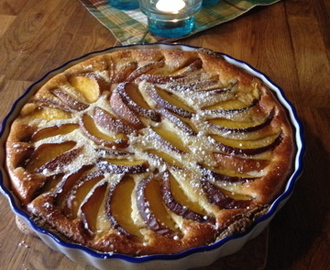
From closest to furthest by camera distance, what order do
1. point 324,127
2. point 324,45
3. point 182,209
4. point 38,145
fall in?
point 182,209 < point 38,145 < point 324,127 < point 324,45

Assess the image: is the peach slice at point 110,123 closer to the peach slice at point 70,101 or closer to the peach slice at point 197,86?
the peach slice at point 70,101

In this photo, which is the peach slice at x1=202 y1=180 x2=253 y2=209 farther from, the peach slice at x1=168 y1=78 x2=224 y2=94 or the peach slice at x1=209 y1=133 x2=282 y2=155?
the peach slice at x1=168 y1=78 x2=224 y2=94

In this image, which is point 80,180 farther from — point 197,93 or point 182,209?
point 197,93

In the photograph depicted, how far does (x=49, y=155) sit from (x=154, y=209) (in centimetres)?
34

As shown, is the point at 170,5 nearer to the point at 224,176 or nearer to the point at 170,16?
the point at 170,16

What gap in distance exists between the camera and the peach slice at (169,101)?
3.73 ft

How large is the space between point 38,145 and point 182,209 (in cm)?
43

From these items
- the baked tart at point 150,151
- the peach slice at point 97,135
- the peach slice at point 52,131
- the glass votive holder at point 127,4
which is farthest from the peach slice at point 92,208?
→ the glass votive holder at point 127,4

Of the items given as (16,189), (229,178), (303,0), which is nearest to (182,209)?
(229,178)

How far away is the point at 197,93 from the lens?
1.20 meters

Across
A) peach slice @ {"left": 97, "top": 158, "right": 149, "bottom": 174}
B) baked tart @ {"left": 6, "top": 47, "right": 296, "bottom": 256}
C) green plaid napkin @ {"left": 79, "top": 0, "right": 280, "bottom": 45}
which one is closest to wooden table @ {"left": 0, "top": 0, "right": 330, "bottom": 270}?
green plaid napkin @ {"left": 79, "top": 0, "right": 280, "bottom": 45}

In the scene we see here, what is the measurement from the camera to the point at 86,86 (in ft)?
4.11

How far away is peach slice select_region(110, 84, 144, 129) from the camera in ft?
3.66

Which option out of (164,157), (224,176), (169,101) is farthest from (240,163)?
(169,101)
